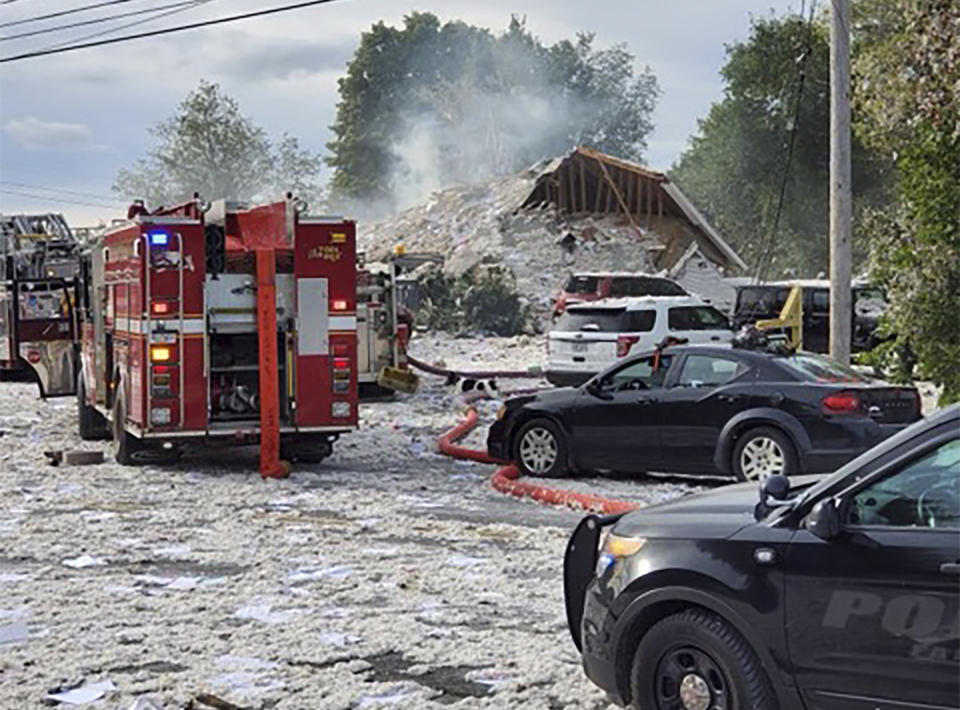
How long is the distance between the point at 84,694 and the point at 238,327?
7817 mm

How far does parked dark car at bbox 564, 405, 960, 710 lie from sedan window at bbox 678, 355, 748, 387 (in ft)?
23.2

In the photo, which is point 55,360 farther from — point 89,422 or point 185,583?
point 185,583

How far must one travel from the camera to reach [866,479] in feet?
16.5

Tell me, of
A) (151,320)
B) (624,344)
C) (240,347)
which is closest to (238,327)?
(240,347)

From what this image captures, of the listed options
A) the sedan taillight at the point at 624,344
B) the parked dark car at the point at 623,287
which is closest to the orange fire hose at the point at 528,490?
the sedan taillight at the point at 624,344

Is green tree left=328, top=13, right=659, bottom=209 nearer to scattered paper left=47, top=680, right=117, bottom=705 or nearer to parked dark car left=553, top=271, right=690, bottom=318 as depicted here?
parked dark car left=553, top=271, right=690, bottom=318

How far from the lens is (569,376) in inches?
865

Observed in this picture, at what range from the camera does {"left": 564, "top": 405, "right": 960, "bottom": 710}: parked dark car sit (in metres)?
4.80

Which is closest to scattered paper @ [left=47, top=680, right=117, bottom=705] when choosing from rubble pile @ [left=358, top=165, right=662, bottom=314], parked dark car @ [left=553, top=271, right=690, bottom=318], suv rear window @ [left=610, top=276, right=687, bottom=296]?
parked dark car @ [left=553, top=271, right=690, bottom=318]

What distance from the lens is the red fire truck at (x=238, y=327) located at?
1369cm

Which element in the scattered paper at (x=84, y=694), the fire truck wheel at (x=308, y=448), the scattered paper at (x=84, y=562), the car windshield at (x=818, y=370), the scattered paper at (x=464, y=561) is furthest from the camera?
the fire truck wheel at (x=308, y=448)

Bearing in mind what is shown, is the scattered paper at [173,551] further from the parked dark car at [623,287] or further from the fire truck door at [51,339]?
the parked dark car at [623,287]

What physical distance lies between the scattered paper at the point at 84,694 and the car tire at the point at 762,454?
275 inches

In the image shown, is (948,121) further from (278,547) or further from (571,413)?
(278,547)
